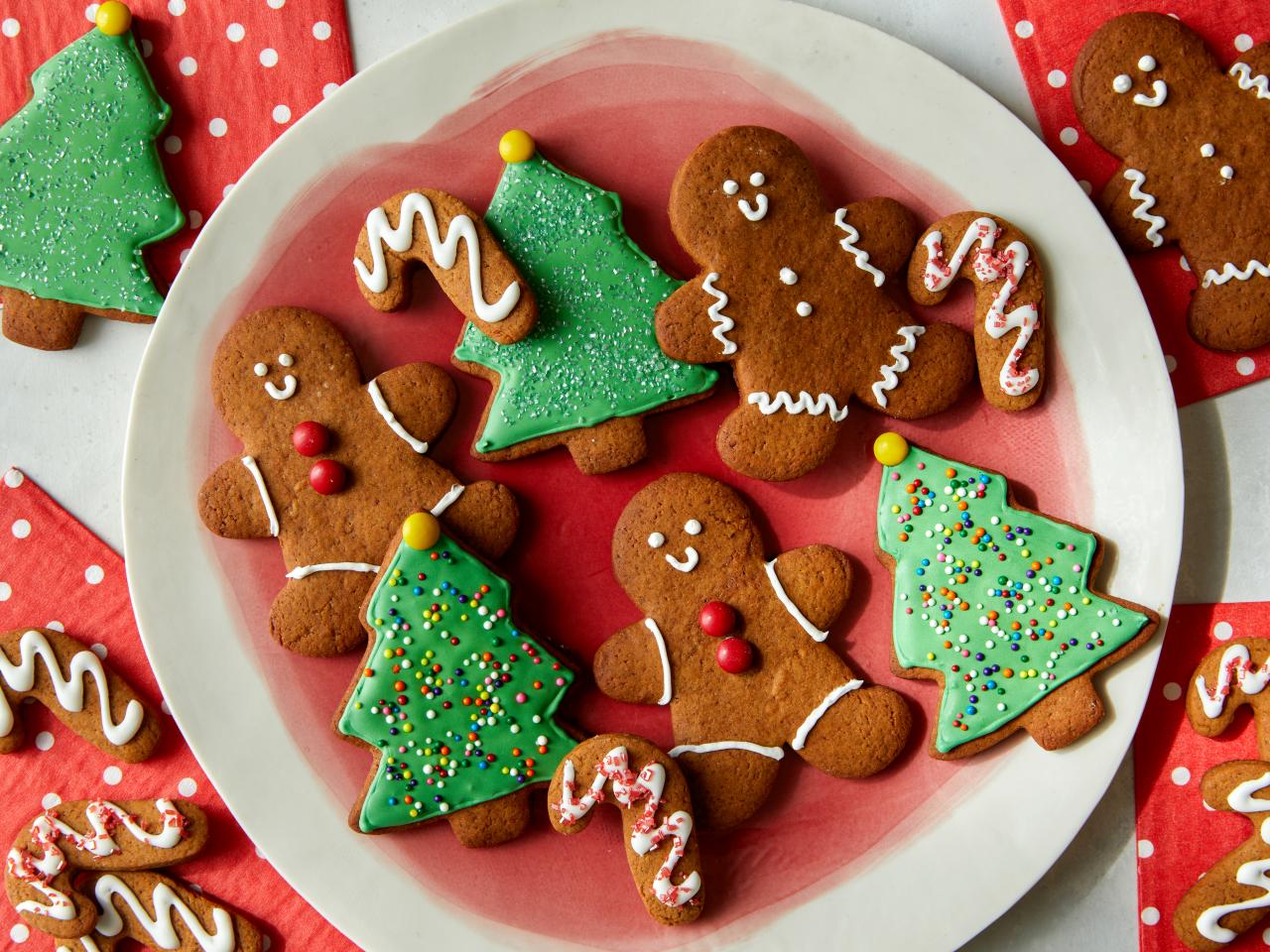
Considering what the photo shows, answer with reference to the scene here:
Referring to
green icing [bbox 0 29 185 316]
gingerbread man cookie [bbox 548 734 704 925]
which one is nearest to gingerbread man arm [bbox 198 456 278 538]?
green icing [bbox 0 29 185 316]

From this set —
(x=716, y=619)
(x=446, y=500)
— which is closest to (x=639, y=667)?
(x=716, y=619)

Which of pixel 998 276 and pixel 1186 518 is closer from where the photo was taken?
pixel 998 276

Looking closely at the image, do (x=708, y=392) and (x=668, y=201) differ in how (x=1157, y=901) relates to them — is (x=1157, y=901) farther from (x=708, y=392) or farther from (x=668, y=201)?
(x=668, y=201)

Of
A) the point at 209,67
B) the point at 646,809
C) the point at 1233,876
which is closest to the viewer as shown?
the point at 646,809

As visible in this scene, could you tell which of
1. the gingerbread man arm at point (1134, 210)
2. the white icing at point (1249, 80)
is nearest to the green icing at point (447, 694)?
the gingerbread man arm at point (1134, 210)

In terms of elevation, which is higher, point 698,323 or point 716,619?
point 698,323

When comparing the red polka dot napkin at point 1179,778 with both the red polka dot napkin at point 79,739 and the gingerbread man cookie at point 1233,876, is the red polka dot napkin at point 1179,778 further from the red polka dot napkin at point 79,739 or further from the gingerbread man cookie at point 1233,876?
the red polka dot napkin at point 79,739

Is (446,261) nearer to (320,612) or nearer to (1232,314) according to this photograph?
(320,612)
